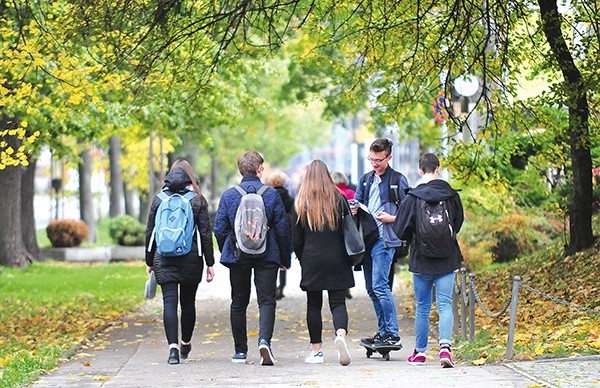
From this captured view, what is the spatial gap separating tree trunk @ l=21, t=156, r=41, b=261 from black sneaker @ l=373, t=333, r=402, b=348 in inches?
809

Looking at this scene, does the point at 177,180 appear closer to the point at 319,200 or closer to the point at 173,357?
the point at 319,200

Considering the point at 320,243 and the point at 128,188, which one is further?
the point at 128,188

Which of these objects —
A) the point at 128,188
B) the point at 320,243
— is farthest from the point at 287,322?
the point at 128,188

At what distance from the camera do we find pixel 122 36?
16.3 m

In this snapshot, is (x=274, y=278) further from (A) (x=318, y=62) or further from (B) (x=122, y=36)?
(A) (x=318, y=62)

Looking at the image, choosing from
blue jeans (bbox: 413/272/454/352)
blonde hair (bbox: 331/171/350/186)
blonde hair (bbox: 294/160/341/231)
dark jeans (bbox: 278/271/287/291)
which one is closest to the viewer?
blue jeans (bbox: 413/272/454/352)

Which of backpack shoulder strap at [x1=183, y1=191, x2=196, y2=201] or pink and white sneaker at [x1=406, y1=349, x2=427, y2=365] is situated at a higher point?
backpack shoulder strap at [x1=183, y1=191, x2=196, y2=201]

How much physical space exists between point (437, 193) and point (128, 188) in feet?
147

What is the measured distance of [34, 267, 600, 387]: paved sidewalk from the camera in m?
9.73

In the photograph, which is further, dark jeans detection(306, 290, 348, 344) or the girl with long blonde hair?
dark jeans detection(306, 290, 348, 344)

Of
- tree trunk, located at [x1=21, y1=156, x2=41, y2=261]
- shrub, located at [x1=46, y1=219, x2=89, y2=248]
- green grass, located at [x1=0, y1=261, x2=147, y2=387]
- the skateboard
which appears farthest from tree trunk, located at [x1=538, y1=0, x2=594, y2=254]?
shrub, located at [x1=46, y1=219, x2=89, y2=248]

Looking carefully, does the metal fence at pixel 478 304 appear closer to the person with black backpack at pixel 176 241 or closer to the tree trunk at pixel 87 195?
the person with black backpack at pixel 176 241

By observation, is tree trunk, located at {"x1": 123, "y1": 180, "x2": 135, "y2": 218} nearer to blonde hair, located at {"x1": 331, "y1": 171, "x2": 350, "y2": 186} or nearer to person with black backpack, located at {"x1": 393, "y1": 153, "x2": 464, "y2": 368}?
blonde hair, located at {"x1": 331, "y1": 171, "x2": 350, "y2": 186}

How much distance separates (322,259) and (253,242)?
642 millimetres
